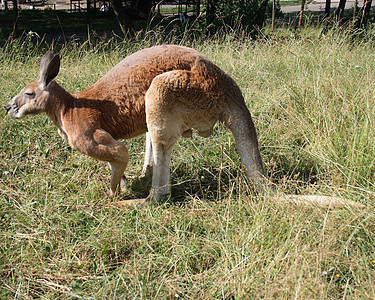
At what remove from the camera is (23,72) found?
5.43m

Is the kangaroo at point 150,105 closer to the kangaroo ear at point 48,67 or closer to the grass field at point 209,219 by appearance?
the kangaroo ear at point 48,67

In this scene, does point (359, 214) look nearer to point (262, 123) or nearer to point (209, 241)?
point (209, 241)

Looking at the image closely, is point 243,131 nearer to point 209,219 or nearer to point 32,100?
point 209,219

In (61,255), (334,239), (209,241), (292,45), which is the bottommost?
(61,255)

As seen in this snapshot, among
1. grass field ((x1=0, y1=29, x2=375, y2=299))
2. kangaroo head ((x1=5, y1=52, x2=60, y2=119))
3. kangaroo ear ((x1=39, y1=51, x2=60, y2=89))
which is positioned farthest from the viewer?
kangaroo head ((x1=5, y1=52, x2=60, y2=119))

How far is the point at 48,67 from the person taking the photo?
3.01m

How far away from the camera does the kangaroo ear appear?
2.99m

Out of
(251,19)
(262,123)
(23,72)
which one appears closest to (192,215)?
(262,123)

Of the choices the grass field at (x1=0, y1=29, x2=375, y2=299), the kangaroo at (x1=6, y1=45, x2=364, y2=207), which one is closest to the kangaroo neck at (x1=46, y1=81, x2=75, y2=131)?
the kangaroo at (x1=6, y1=45, x2=364, y2=207)

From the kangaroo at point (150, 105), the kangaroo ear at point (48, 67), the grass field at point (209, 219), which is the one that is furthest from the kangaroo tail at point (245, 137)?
the kangaroo ear at point (48, 67)

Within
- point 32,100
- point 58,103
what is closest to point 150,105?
point 58,103

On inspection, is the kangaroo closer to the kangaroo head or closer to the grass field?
the kangaroo head

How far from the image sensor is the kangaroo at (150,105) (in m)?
3.02

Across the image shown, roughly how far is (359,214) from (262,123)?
1.97 meters
